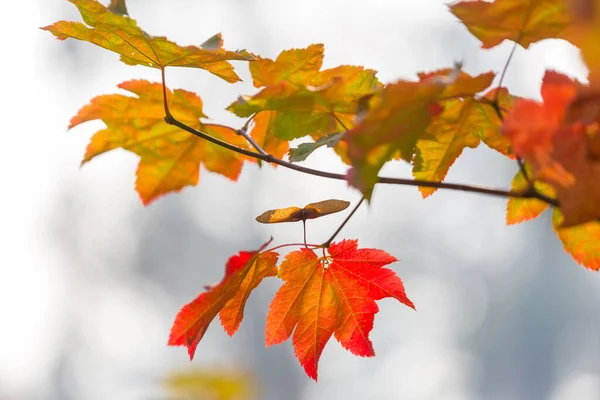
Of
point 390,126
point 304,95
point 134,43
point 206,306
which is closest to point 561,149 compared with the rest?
point 390,126

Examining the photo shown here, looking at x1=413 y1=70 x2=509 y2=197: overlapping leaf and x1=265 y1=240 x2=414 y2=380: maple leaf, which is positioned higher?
x1=413 y1=70 x2=509 y2=197: overlapping leaf

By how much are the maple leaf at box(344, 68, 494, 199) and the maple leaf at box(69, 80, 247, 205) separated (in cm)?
55

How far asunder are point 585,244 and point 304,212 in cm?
43

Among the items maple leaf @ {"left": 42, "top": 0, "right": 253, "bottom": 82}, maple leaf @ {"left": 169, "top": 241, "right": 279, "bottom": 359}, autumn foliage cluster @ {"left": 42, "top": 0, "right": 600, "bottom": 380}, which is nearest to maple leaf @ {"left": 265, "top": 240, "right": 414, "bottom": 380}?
autumn foliage cluster @ {"left": 42, "top": 0, "right": 600, "bottom": 380}

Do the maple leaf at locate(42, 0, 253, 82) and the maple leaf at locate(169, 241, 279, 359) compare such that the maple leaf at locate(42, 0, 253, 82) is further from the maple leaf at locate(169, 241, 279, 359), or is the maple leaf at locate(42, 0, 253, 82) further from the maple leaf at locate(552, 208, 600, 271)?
the maple leaf at locate(552, 208, 600, 271)

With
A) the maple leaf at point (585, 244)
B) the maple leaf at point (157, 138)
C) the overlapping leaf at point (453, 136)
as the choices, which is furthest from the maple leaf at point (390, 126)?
the maple leaf at point (157, 138)

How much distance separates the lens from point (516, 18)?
29.7 inches

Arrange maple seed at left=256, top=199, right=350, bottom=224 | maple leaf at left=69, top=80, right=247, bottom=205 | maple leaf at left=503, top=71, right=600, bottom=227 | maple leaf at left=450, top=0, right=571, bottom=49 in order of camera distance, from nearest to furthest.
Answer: maple leaf at left=503, top=71, right=600, bottom=227, maple leaf at left=450, top=0, right=571, bottom=49, maple seed at left=256, top=199, right=350, bottom=224, maple leaf at left=69, top=80, right=247, bottom=205

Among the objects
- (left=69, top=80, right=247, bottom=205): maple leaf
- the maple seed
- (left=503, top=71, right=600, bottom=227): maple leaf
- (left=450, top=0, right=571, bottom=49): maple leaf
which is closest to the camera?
(left=503, top=71, right=600, bottom=227): maple leaf

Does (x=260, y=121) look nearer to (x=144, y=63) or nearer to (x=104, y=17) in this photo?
(x=144, y=63)

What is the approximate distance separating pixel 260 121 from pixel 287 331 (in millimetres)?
428

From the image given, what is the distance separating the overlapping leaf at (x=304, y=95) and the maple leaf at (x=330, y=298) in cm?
22

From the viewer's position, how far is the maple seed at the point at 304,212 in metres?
0.85

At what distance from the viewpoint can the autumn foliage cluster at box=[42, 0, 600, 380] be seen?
606 millimetres
